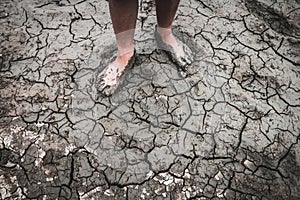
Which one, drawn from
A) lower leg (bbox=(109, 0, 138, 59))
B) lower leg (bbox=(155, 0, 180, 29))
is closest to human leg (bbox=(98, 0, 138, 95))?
lower leg (bbox=(109, 0, 138, 59))

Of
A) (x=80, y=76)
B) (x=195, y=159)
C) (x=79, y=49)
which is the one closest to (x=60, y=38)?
(x=79, y=49)

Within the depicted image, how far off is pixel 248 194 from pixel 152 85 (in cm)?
78

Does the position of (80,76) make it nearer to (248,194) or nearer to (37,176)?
(37,176)

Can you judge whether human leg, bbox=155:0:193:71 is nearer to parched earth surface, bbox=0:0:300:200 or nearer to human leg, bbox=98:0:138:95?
parched earth surface, bbox=0:0:300:200

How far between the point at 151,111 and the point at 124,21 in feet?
1.68

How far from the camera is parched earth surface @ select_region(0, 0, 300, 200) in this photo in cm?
179

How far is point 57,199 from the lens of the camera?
1743 millimetres

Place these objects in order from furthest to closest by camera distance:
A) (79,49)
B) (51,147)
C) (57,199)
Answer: (79,49)
(51,147)
(57,199)

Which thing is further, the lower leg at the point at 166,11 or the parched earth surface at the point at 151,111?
the lower leg at the point at 166,11

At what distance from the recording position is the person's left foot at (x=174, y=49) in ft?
6.81

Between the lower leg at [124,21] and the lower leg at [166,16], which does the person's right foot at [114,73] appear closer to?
the lower leg at [124,21]

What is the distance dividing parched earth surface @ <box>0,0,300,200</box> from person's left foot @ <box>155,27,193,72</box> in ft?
0.16

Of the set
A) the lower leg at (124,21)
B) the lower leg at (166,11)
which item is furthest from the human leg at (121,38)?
the lower leg at (166,11)

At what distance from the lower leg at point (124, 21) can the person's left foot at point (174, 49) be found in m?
0.23
